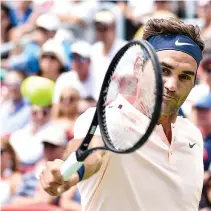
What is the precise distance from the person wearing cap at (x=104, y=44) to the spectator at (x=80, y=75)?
0.07 m

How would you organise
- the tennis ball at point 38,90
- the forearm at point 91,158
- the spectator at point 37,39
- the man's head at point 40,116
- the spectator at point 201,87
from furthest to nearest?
the spectator at point 37,39
the tennis ball at point 38,90
the man's head at point 40,116
the spectator at point 201,87
the forearm at point 91,158

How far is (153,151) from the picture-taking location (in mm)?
3252

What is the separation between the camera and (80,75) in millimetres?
8031

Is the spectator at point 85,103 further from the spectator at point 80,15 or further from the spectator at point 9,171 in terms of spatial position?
the spectator at point 80,15

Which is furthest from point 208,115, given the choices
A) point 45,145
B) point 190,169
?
point 190,169

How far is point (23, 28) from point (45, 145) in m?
3.14

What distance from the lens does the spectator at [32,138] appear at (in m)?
7.29

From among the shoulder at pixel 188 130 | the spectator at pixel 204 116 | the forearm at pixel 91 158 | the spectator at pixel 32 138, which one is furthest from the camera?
the spectator at pixel 32 138

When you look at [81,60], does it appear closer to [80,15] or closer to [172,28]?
[80,15]

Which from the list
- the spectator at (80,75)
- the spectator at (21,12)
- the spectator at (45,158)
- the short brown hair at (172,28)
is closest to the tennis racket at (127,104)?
the short brown hair at (172,28)

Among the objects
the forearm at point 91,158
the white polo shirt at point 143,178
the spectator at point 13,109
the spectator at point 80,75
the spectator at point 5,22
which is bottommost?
the spectator at point 13,109

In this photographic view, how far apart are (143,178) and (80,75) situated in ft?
16.1

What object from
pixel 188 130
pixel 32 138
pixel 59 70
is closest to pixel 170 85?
pixel 188 130

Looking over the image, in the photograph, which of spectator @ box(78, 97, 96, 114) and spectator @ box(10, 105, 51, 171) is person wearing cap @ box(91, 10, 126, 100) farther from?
spectator @ box(10, 105, 51, 171)
